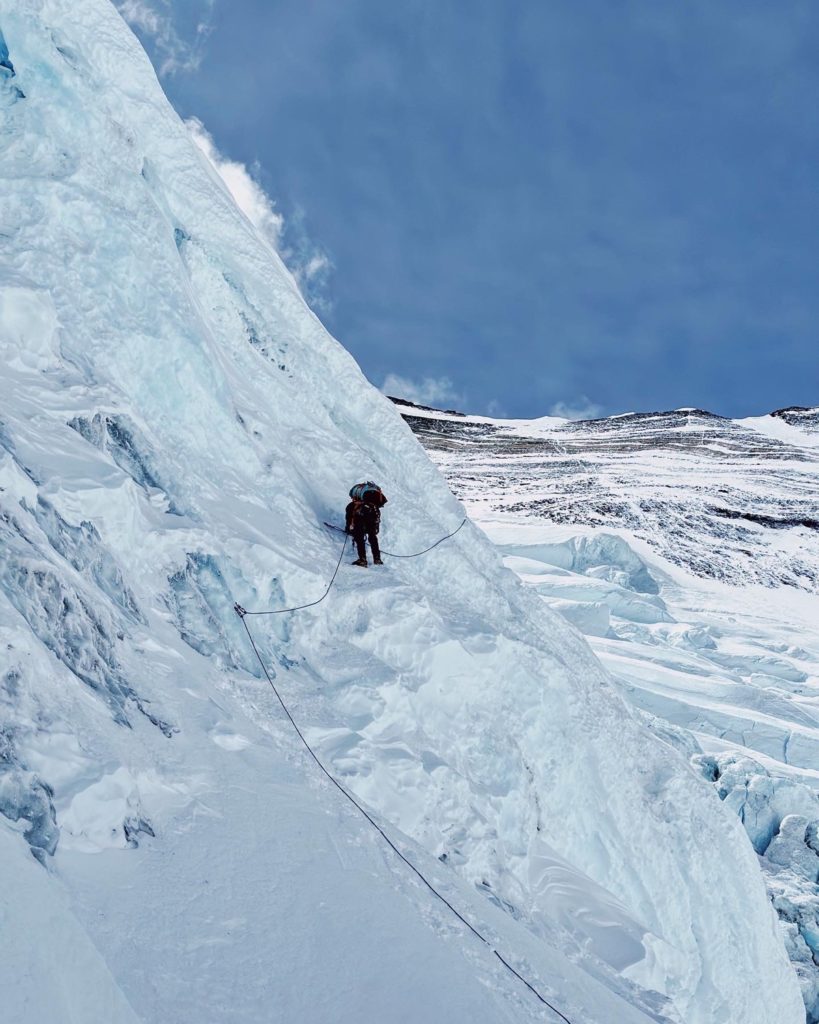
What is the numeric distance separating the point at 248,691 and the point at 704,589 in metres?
35.4

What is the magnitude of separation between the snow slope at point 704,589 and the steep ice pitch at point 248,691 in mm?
6769

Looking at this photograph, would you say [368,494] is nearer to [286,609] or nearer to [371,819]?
[286,609]

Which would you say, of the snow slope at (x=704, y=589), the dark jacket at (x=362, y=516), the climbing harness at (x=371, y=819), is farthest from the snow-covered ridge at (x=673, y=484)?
the climbing harness at (x=371, y=819)

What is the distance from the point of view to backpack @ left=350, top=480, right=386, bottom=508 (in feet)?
30.6

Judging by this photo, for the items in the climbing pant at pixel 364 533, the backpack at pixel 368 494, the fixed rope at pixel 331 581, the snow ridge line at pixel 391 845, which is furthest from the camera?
the backpack at pixel 368 494

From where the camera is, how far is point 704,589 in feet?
124

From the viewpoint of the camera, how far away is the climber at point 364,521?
29.2 feet

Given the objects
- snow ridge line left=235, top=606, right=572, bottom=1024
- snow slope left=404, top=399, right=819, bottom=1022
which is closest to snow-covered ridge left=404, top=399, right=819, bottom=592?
snow slope left=404, top=399, right=819, bottom=1022

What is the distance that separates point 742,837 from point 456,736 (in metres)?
5.68

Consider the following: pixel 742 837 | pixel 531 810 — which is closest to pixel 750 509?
pixel 742 837

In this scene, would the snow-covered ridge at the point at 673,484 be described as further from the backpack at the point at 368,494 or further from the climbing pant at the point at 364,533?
the climbing pant at the point at 364,533

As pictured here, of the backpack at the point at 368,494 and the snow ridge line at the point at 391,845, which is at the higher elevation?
the backpack at the point at 368,494

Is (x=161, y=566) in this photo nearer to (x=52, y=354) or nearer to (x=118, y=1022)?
(x=52, y=354)

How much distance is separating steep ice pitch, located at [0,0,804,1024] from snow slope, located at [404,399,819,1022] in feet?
22.2
